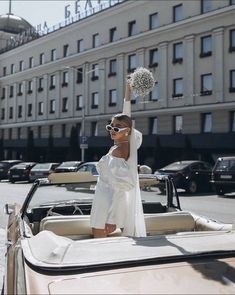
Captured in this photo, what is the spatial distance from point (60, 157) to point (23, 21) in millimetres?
29610

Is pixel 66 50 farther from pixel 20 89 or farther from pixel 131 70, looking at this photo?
pixel 20 89

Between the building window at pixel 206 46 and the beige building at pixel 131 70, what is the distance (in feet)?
0.25

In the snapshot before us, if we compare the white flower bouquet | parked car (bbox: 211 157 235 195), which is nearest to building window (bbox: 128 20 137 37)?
parked car (bbox: 211 157 235 195)

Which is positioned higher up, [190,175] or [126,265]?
[126,265]

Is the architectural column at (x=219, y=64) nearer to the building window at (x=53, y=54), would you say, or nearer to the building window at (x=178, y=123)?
the building window at (x=178, y=123)

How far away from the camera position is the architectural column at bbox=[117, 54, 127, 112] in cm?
4338

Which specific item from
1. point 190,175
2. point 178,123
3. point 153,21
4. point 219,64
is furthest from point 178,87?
point 190,175

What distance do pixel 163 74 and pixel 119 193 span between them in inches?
1441

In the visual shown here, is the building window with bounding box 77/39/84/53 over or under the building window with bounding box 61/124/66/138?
over

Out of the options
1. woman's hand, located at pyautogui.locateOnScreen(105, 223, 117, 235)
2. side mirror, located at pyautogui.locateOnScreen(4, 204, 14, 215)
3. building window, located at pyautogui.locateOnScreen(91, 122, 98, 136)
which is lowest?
side mirror, located at pyautogui.locateOnScreen(4, 204, 14, 215)

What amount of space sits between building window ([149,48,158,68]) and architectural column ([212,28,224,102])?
6354 millimetres

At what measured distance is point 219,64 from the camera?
35219mm

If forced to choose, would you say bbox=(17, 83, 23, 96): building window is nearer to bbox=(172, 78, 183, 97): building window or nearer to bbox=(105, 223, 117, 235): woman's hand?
bbox=(172, 78, 183, 97): building window

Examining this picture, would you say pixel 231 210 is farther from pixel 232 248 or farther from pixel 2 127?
pixel 2 127
